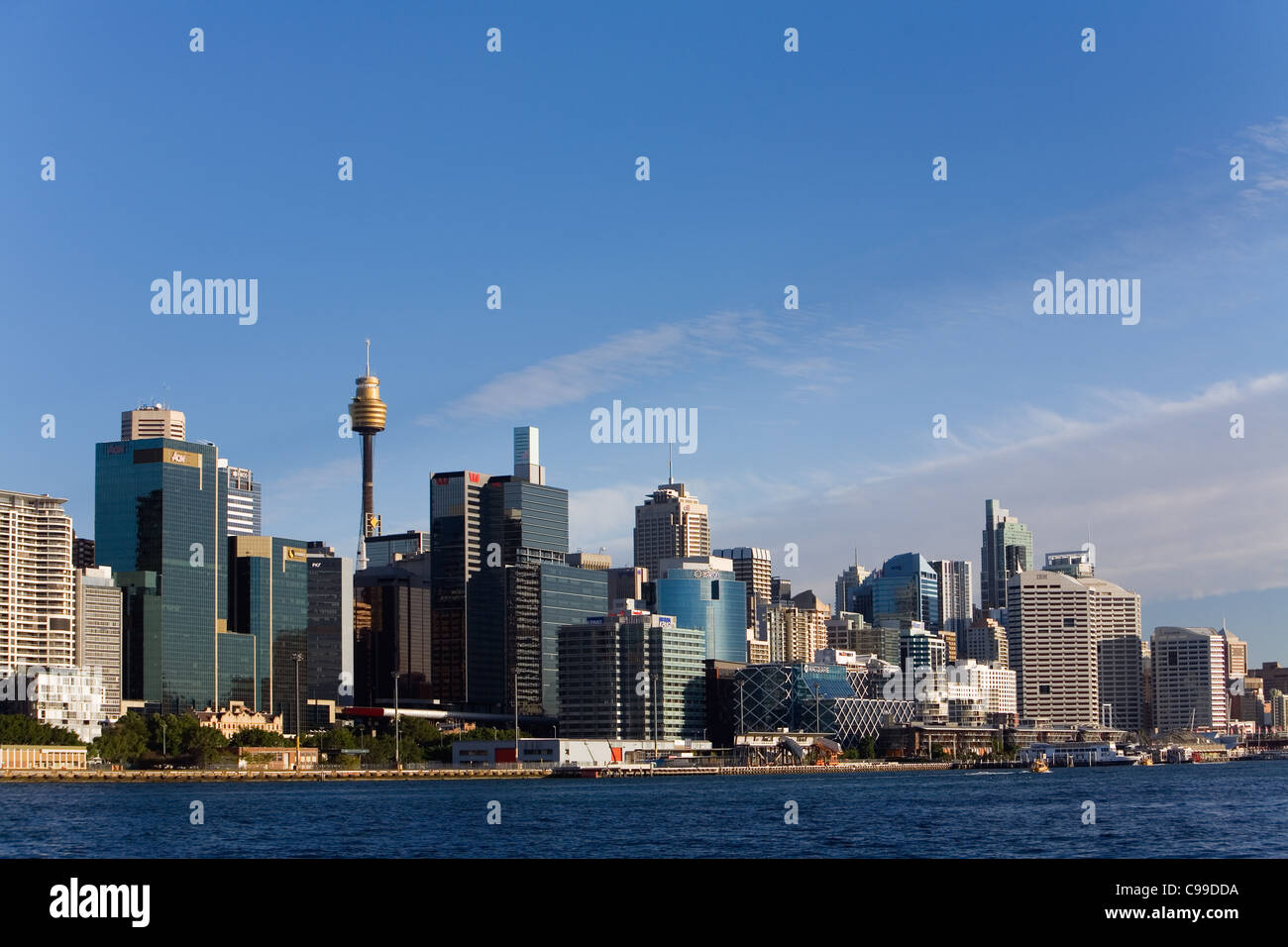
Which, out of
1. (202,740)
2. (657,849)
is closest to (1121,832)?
(657,849)

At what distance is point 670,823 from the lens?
8500 cm

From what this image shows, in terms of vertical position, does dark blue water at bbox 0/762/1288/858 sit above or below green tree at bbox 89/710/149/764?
above

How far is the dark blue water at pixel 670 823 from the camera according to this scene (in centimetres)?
6469

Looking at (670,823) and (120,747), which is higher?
(670,823)

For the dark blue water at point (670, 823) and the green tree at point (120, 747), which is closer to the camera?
the dark blue water at point (670, 823)

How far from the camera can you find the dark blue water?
212ft

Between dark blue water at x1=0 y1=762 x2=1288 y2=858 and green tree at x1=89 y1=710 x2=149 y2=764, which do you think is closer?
dark blue water at x1=0 y1=762 x2=1288 y2=858

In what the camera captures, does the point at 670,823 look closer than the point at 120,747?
Yes
